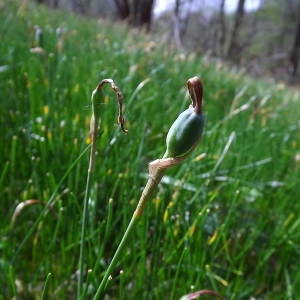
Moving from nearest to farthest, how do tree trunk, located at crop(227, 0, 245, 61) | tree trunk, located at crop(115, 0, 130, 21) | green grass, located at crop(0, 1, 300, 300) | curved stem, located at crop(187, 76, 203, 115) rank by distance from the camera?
curved stem, located at crop(187, 76, 203, 115) < green grass, located at crop(0, 1, 300, 300) < tree trunk, located at crop(115, 0, 130, 21) < tree trunk, located at crop(227, 0, 245, 61)

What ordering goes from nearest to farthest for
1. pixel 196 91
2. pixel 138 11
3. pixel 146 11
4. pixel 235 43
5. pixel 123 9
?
pixel 196 91 < pixel 138 11 < pixel 146 11 < pixel 123 9 < pixel 235 43

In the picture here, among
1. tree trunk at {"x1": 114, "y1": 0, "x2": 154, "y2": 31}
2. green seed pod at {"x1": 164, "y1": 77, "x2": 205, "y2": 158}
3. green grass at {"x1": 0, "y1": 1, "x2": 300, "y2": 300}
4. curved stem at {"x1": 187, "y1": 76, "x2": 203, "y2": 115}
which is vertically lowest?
green grass at {"x1": 0, "y1": 1, "x2": 300, "y2": 300}

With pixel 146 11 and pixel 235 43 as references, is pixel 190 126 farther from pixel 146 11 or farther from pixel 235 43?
pixel 235 43

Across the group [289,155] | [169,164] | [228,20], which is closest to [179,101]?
[289,155]

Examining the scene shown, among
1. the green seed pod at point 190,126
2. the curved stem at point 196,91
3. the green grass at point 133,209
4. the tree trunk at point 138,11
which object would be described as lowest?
→ the green grass at point 133,209

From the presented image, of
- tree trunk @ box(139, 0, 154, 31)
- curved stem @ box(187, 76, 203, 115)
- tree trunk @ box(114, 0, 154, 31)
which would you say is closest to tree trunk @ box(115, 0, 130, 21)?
tree trunk @ box(114, 0, 154, 31)

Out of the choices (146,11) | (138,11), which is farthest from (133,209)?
(146,11)

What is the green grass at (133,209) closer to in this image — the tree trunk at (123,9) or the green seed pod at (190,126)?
the green seed pod at (190,126)

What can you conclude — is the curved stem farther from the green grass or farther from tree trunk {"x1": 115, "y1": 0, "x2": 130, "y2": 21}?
tree trunk {"x1": 115, "y1": 0, "x2": 130, "y2": 21}

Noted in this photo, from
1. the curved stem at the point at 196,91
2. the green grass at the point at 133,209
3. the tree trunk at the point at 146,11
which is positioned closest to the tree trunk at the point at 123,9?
the tree trunk at the point at 146,11
